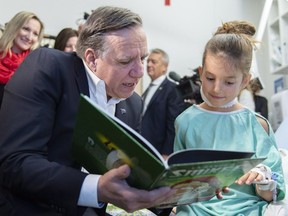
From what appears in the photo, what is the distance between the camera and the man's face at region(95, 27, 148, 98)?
40.6 inches

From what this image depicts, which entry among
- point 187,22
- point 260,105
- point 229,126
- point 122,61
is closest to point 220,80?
point 229,126

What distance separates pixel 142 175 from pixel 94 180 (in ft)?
0.45

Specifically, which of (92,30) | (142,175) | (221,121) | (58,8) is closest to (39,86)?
(92,30)

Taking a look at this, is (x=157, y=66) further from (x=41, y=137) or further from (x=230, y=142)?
(x=41, y=137)

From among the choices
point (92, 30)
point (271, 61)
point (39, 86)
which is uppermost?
point (92, 30)

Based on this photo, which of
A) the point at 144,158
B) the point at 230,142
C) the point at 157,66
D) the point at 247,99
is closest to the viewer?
the point at 144,158

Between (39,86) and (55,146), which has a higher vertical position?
(39,86)

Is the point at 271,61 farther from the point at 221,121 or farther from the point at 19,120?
the point at 19,120

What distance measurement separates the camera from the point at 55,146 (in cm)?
97

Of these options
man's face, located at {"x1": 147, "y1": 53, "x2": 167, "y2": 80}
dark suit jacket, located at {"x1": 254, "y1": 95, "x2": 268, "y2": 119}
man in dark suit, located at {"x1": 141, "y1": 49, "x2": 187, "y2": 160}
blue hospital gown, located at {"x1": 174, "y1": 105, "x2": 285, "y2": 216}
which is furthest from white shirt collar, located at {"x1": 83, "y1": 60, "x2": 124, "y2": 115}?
man's face, located at {"x1": 147, "y1": 53, "x2": 167, "y2": 80}

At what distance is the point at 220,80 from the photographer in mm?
1216

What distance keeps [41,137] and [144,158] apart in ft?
1.05

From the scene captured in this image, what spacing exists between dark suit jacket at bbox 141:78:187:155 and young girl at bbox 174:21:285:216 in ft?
6.08

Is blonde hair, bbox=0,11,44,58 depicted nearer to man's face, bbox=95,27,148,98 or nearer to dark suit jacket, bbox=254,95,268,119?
man's face, bbox=95,27,148,98
